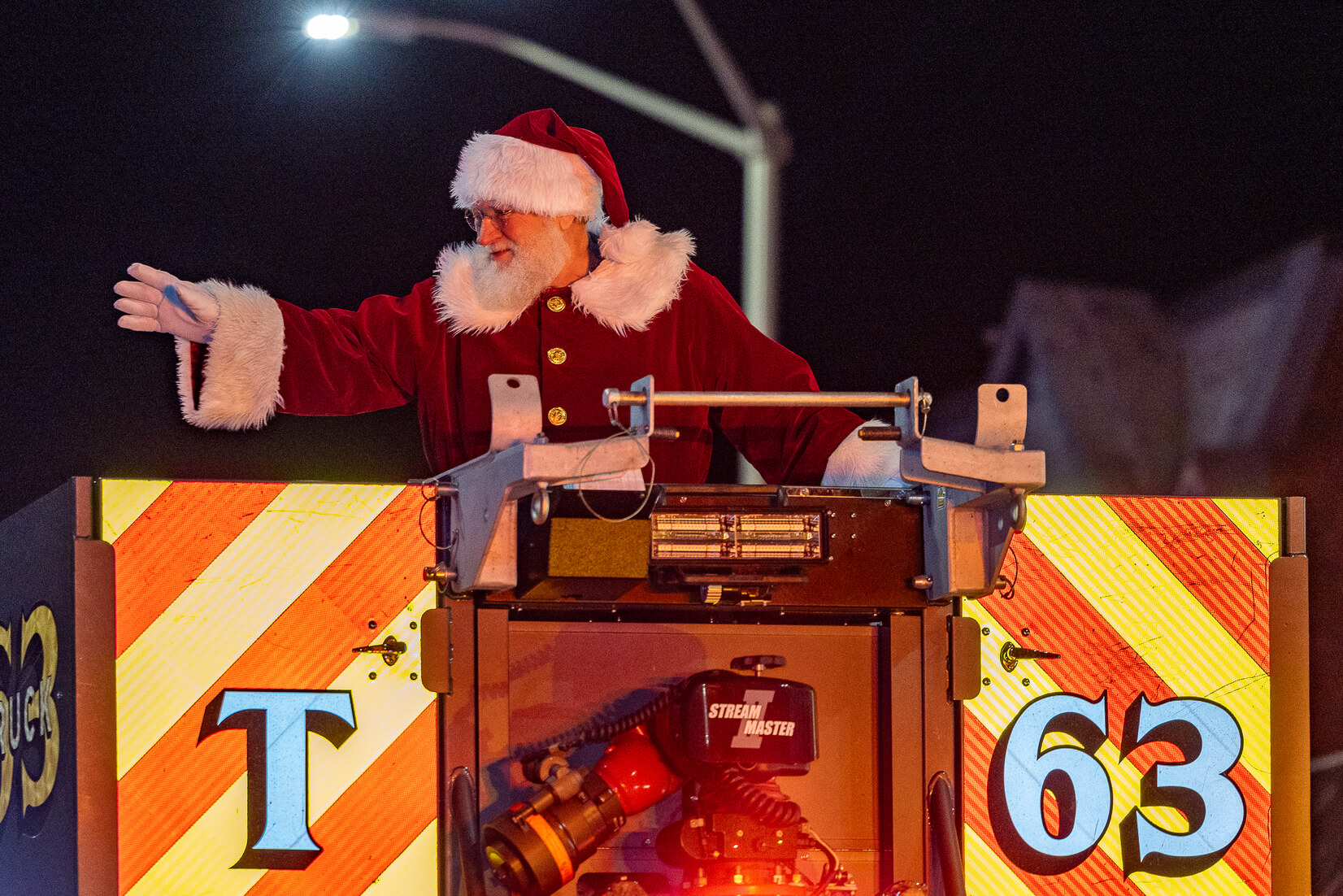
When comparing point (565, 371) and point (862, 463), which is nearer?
point (862, 463)

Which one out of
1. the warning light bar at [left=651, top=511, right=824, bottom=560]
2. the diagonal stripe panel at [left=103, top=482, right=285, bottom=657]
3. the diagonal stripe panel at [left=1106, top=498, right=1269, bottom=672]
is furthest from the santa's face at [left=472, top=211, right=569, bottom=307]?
the diagonal stripe panel at [left=1106, top=498, right=1269, bottom=672]

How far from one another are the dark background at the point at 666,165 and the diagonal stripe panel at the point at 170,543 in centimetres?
86

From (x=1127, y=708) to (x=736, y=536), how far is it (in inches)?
26.2

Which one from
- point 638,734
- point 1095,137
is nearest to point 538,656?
point 638,734

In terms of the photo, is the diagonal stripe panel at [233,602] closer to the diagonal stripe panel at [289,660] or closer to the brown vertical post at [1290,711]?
the diagonal stripe panel at [289,660]

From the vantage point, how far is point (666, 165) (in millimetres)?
2441

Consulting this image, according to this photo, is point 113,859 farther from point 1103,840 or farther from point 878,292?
point 878,292

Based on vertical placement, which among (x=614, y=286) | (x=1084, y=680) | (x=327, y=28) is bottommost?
(x=1084, y=680)

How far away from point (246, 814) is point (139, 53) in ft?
5.28

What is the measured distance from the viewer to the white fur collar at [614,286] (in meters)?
1.69

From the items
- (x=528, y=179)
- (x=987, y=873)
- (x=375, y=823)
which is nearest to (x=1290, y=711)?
(x=987, y=873)

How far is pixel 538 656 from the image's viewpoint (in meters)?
1.32

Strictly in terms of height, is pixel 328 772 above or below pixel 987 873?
above

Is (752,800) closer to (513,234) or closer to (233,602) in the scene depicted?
(233,602)
